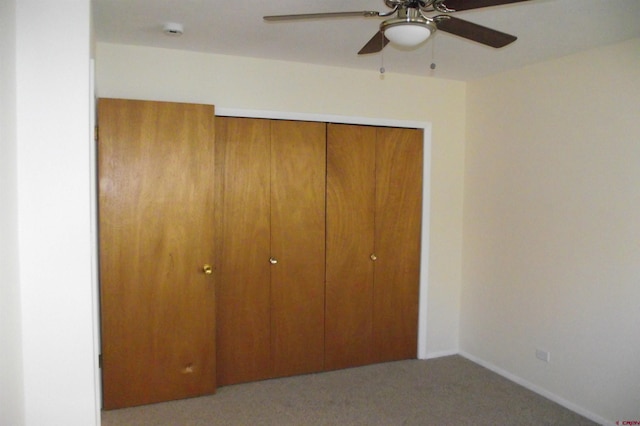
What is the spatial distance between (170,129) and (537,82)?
2762mm

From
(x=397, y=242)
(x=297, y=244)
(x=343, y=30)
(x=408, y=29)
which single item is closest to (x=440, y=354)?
(x=397, y=242)

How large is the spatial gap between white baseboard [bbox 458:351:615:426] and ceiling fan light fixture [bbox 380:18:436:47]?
2.77 metres

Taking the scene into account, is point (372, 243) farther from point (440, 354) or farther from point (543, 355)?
point (543, 355)

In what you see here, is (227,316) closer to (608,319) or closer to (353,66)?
(353,66)

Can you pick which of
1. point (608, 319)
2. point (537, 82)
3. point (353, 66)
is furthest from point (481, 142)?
point (608, 319)

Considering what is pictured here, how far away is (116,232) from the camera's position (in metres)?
2.87

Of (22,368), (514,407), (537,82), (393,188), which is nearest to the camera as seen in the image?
(22,368)

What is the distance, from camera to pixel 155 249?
2.95 meters

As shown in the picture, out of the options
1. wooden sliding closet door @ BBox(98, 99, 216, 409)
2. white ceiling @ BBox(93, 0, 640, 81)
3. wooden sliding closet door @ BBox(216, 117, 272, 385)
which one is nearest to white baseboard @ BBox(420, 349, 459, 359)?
wooden sliding closet door @ BBox(216, 117, 272, 385)

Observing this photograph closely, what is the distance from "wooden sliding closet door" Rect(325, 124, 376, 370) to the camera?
11.9ft

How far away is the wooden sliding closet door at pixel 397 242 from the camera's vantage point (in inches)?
149

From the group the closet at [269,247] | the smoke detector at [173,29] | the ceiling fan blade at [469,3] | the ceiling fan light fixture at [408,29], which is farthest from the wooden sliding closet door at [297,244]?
the ceiling fan blade at [469,3]

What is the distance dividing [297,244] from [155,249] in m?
1.10

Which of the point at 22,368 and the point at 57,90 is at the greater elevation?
the point at 57,90
